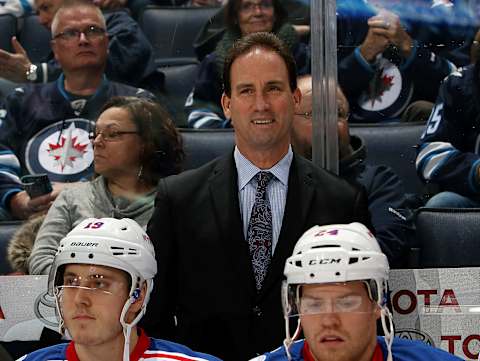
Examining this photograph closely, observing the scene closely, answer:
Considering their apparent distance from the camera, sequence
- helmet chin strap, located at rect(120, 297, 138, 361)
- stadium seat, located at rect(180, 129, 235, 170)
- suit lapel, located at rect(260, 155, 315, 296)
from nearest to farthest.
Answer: helmet chin strap, located at rect(120, 297, 138, 361) → suit lapel, located at rect(260, 155, 315, 296) → stadium seat, located at rect(180, 129, 235, 170)

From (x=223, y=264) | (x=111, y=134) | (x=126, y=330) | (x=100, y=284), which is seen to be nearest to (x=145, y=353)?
(x=126, y=330)

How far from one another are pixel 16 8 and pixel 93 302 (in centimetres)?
124

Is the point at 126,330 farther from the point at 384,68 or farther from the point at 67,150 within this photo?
the point at 384,68

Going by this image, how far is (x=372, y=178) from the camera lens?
126 inches

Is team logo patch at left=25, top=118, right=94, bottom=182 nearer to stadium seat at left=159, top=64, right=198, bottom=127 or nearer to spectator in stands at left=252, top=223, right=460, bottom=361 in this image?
stadium seat at left=159, top=64, right=198, bottom=127

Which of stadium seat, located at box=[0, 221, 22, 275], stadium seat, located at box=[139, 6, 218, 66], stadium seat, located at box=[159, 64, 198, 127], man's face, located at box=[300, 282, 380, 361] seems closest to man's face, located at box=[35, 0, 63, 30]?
stadium seat, located at box=[139, 6, 218, 66]

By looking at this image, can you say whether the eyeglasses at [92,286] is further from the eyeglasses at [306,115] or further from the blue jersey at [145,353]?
the eyeglasses at [306,115]

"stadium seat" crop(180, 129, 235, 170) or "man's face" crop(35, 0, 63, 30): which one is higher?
"man's face" crop(35, 0, 63, 30)

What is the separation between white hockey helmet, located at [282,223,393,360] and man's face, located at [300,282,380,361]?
0.09 ft

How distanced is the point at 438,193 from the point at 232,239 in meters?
0.73

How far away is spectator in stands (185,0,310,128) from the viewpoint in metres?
3.32

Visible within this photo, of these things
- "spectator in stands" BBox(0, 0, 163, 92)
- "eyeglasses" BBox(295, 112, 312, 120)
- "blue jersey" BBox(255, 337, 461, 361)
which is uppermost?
"spectator in stands" BBox(0, 0, 163, 92)

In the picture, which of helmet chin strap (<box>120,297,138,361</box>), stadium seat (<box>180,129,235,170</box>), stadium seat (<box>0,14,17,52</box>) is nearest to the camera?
helmet chin strap (<box>120,297,138,361</box>)

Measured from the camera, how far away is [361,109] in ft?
10.8
